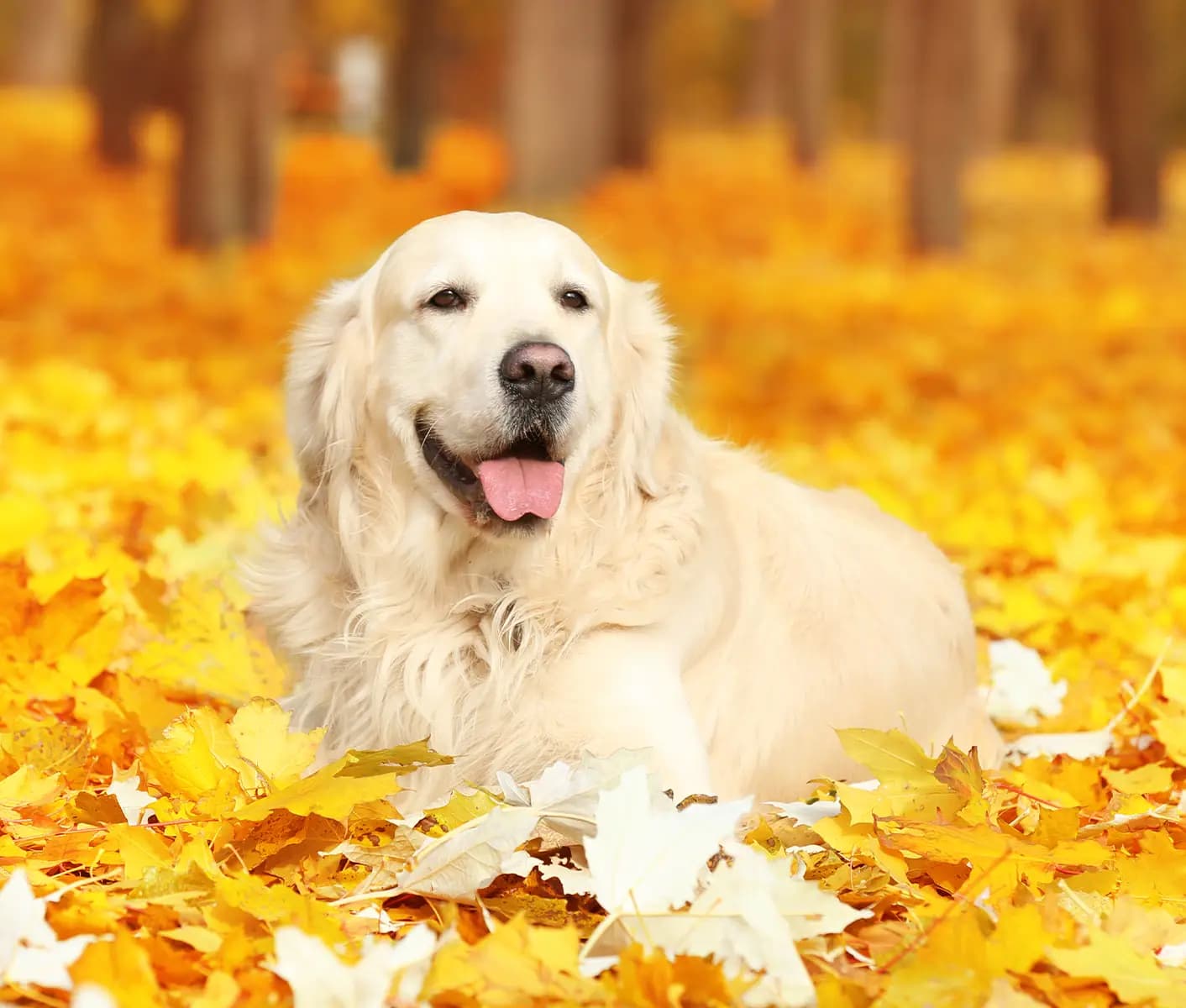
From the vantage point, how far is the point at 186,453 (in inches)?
215

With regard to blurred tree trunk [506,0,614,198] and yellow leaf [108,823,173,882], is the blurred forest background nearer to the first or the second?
blurred tree trunk [506,0,614,198]

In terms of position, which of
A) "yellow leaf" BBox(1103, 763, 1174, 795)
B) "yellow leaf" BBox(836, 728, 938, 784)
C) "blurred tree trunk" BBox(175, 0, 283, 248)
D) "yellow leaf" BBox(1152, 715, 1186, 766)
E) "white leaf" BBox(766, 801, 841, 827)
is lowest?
"yellow leaf" BBox(1103, 763, 1174, 795)

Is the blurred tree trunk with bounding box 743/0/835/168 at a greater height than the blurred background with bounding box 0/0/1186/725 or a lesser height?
greater

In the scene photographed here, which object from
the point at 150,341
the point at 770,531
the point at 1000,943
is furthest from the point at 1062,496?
the point at 150,341

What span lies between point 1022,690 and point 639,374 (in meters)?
1.23

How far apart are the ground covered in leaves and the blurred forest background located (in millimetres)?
3739

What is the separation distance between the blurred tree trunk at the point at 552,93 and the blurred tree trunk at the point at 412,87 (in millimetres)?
6863

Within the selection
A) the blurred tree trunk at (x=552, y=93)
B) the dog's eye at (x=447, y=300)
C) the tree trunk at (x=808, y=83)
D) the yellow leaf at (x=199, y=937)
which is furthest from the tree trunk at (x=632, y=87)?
the yellow leaf at (x=199, y=937)

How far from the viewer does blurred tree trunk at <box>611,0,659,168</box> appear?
21.9 m

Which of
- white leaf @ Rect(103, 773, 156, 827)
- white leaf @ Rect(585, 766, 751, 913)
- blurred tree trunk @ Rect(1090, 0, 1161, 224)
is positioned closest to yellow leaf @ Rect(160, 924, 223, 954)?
white leaf @ Rect(103, 773, 156, 827)

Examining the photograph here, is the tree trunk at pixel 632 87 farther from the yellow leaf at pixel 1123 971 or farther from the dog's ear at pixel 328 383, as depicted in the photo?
the yellow leaf at pixel 1123 971

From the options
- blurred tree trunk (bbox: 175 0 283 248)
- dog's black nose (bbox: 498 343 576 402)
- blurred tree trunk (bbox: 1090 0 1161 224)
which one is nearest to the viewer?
dog's black nose (bbox: 498 343 576 402)

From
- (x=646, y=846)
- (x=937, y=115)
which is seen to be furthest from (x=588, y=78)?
(x=646, y=846)

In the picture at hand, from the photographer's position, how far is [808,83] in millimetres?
25516
